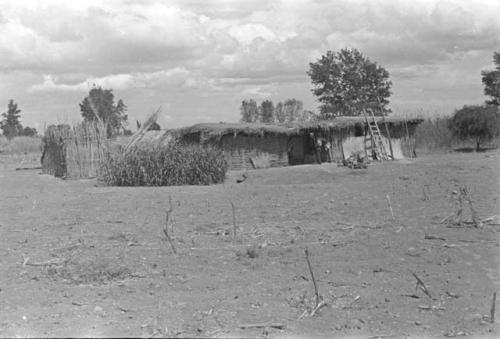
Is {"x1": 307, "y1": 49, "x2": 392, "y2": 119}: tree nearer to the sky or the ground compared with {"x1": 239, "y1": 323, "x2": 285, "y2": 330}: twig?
nearer to the sky

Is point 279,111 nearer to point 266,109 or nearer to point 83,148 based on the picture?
point 266,109

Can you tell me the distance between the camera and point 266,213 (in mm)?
10336

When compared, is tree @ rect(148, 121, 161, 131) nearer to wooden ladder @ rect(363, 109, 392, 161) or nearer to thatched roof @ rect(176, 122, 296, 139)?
thatched roof @ rect(176, 122, 296, 139)

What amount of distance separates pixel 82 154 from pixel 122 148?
1961mm

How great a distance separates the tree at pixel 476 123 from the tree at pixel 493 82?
5.82 meters

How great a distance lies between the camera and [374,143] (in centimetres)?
2662

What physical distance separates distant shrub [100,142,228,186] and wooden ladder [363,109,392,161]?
9632mm

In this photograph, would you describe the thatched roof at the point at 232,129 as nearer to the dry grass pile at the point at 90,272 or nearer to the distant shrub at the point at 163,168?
the distant shrub at the point at 163,168

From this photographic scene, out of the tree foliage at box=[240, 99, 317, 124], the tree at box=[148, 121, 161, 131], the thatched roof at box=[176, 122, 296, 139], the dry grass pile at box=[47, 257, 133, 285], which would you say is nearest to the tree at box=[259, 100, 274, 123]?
the tree foliage at box=[240, 99, 317, 124]

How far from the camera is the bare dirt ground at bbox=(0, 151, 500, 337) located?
16.2 feet

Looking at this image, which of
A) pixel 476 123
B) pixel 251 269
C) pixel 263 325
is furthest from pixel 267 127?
pixel 263 325

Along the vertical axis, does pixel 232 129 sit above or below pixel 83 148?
above

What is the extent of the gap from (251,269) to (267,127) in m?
18.7

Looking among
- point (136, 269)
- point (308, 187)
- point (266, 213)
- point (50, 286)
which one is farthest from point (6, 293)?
point (308, 187)
